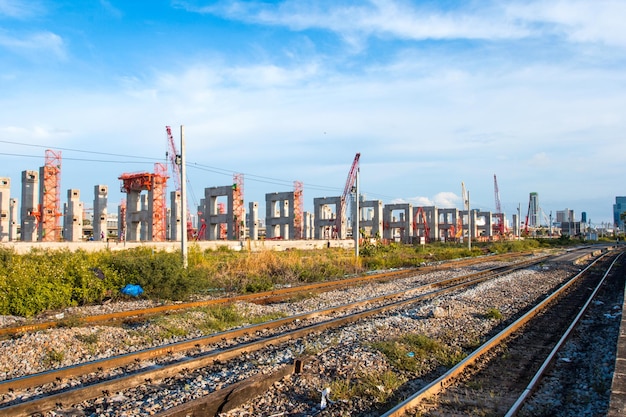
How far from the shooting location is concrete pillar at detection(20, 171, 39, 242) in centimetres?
5609

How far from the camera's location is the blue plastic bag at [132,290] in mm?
15211

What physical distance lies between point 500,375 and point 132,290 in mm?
11297

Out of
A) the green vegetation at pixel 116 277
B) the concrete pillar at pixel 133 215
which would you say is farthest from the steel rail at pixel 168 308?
the concrete pillar at pixel 133 215

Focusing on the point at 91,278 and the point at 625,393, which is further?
the point at 91,278

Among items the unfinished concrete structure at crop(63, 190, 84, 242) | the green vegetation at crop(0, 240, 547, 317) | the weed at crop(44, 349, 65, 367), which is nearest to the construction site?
the unfinished concrete structure at crop(63, 190, 84, 242)

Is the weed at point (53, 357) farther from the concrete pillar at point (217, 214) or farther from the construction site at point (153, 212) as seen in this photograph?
the concrete pillar at point (217, 214)

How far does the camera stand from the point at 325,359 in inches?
325

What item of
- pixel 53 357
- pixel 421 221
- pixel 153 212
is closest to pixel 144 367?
pixel 53 357

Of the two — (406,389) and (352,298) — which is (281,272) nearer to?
Result: (352,298)

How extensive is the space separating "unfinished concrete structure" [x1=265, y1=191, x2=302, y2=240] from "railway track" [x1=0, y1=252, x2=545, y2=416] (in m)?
59.8

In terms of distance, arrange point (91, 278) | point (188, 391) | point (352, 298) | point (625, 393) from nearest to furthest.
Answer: point (625, 393), point (188, 391), point (91, 278), point (352, 298)

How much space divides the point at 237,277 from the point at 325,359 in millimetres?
11398

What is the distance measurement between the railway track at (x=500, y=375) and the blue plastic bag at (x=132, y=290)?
34.6 feet

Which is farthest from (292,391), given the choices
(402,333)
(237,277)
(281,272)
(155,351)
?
(281,272)
